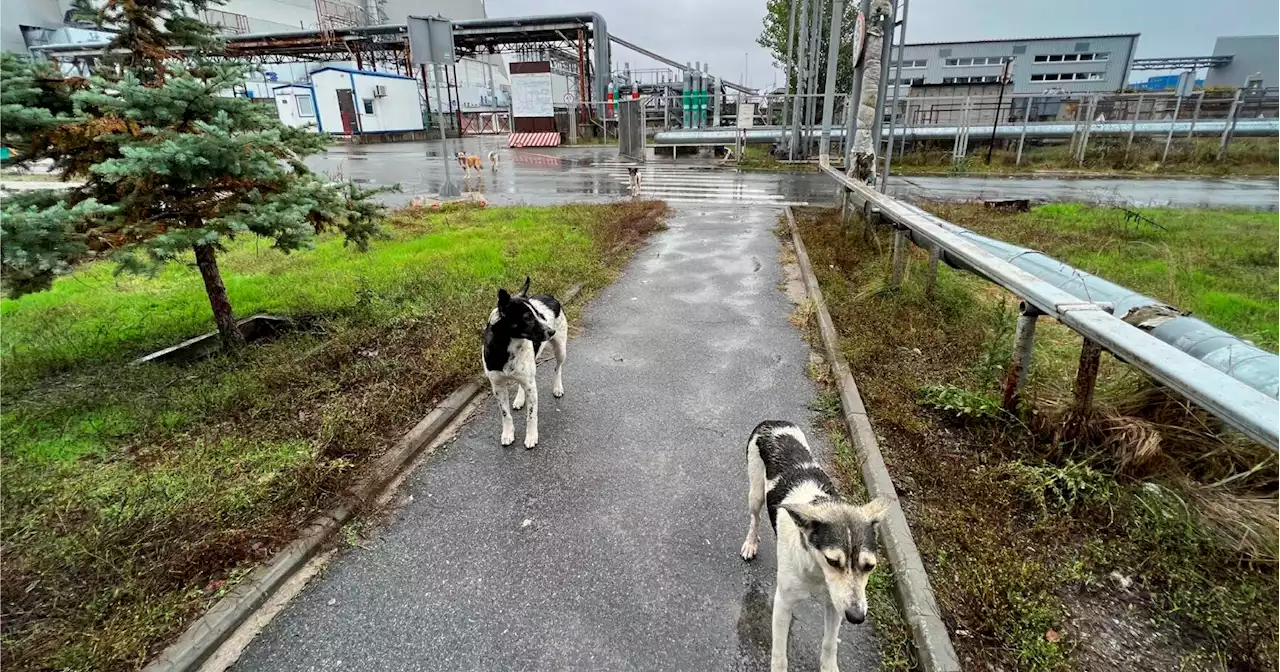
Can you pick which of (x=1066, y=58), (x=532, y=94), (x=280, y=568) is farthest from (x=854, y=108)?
(x=1066, y=58)

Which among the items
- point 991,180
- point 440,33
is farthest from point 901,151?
point 440,33

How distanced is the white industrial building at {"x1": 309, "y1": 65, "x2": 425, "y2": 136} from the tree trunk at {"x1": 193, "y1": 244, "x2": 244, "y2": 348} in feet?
103

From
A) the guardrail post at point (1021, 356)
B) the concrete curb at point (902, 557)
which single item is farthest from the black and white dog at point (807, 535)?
the guardrail post at point (1021, 356)

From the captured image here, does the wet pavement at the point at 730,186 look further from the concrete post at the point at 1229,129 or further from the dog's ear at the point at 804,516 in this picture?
the dog's ear at the point at 804,516

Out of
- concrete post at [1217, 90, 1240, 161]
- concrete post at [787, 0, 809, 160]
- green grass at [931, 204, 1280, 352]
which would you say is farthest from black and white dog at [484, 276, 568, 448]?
concrete post at [1217, 90, 1240, 161]

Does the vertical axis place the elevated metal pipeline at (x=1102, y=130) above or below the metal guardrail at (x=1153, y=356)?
above

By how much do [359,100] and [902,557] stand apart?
38.5 metres

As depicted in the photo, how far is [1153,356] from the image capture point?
2479 millimetres

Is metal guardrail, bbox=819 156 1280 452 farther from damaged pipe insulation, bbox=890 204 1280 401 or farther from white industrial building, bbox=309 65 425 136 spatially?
white industrial building, bbox=309 65 425 136

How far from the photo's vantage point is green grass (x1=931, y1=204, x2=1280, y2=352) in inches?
228

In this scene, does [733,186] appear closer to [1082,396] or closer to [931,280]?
[931,280]

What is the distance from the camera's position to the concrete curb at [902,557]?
2.31m

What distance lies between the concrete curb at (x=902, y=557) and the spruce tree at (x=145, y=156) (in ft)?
14.8

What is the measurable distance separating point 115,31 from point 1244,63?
81.3 metres
